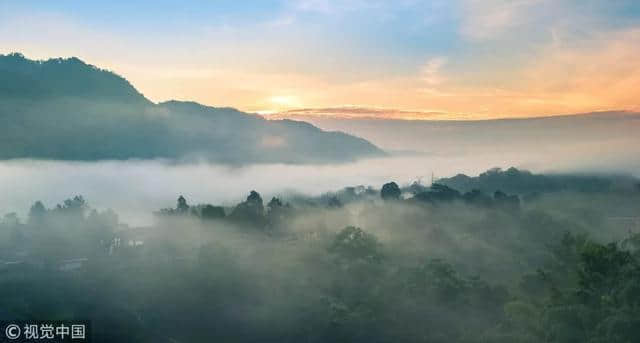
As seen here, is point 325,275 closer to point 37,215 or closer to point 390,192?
point 37,215

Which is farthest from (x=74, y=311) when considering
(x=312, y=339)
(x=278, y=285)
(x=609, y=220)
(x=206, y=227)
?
(x=609, y=220)

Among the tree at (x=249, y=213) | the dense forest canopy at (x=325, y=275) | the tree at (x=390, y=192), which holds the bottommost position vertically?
the dense forest canopy at (x=325, y=275)

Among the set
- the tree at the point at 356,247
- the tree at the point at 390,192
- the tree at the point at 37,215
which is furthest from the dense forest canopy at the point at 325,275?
the tree at the point at 390,192

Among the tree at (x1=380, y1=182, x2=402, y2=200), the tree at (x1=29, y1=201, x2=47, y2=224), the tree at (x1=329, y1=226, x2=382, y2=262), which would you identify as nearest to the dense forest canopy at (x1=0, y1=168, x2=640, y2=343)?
the tree at (x1=329, y1=226, x2=382, y2=262)

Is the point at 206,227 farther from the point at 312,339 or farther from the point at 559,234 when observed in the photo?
the point at 559,234

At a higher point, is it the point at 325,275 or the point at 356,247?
the point at 356,247

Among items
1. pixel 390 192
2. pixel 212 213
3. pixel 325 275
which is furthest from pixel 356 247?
pixel 390 192

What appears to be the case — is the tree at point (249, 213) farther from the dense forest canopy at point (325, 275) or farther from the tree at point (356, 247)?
the tree at point (356, 247)

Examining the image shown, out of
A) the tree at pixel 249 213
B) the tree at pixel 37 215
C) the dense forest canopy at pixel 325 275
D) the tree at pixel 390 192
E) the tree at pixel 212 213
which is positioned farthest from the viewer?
the tree at pixel 390 192
